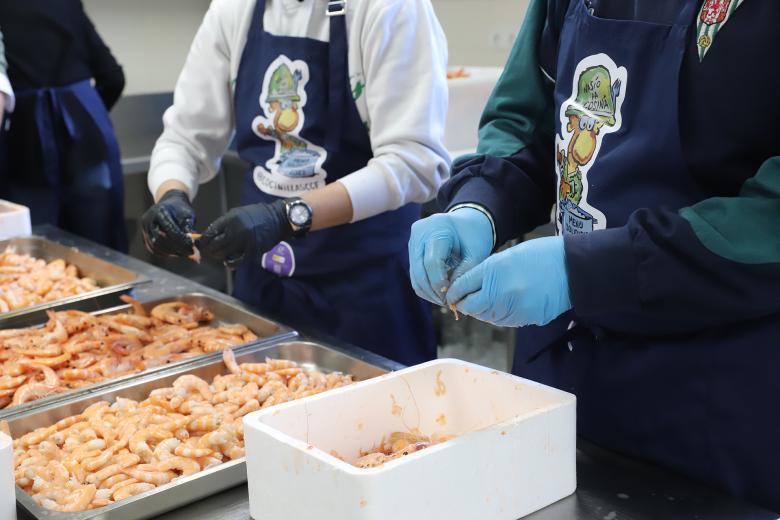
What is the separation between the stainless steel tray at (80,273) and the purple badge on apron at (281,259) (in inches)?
11.7

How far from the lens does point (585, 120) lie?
138 cm

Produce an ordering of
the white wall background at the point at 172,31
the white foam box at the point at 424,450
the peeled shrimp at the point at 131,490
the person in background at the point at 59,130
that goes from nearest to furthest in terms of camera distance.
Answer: the white foam box at the point at 424,450, the peeled shrimp at the point at 131,490, the person in background at the point at 59,130, the white wall background at the point at 172,31

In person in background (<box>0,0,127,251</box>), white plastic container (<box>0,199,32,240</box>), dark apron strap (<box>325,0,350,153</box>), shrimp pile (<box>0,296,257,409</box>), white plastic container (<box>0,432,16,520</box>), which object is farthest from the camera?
person in background (<box>0,0,127,251</box>)

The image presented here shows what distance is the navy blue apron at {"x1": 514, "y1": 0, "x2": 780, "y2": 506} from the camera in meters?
1.24

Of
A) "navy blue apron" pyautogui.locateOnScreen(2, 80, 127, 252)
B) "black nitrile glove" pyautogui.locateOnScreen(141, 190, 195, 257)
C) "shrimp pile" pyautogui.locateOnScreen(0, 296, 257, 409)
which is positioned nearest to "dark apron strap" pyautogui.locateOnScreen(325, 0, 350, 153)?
"black nitrile glove" pyautogui.locateOnScreen(141, 190, 195, 257)

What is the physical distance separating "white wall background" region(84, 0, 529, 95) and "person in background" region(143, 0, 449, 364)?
2.37 meters

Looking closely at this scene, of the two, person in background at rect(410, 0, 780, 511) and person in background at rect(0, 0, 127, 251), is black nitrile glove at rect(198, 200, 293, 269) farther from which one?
person in background at rect(0, 0, 127, 251)

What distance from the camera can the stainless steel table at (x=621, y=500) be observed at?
44.7 inches

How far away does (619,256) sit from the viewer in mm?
1163

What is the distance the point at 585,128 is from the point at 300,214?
0.81 metres

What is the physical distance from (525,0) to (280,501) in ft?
11.8

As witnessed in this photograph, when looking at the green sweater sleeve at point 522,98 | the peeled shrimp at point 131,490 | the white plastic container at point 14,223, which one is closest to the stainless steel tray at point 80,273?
the white plastic container at point 14,223

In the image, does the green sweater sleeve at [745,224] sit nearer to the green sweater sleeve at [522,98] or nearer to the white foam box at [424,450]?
Result: the white foam box at [424,450]

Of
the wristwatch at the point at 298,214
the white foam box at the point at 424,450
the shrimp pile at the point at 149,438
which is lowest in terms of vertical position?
the shrimp pile at the point at 149,438
